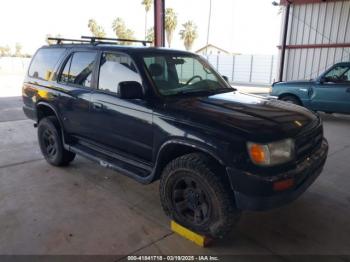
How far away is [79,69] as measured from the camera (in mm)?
4051

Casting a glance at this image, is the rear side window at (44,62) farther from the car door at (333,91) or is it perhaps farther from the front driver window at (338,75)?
the front driver window at (338,75)

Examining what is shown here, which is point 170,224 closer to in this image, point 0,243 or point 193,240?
point 193,240

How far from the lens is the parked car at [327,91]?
8055mm

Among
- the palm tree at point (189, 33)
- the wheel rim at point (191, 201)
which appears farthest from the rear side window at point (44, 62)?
the palm tree at point (189, 33)

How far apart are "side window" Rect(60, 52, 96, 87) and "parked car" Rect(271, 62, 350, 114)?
6627 mm

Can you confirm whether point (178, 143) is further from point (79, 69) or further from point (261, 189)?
point (79, 69)

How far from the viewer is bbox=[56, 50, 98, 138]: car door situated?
3.85m

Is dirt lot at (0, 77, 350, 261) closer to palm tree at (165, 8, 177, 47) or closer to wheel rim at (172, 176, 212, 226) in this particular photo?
wheel rim at (172, 176, 212, 226)

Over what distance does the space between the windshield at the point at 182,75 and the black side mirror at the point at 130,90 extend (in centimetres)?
24

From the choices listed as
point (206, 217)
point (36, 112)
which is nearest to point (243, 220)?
point (206, 217)

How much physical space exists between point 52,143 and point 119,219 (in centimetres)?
206

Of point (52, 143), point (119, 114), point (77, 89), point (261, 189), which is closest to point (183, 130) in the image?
point (261, 189)

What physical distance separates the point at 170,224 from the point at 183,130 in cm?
104

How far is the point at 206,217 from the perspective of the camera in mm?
2811
